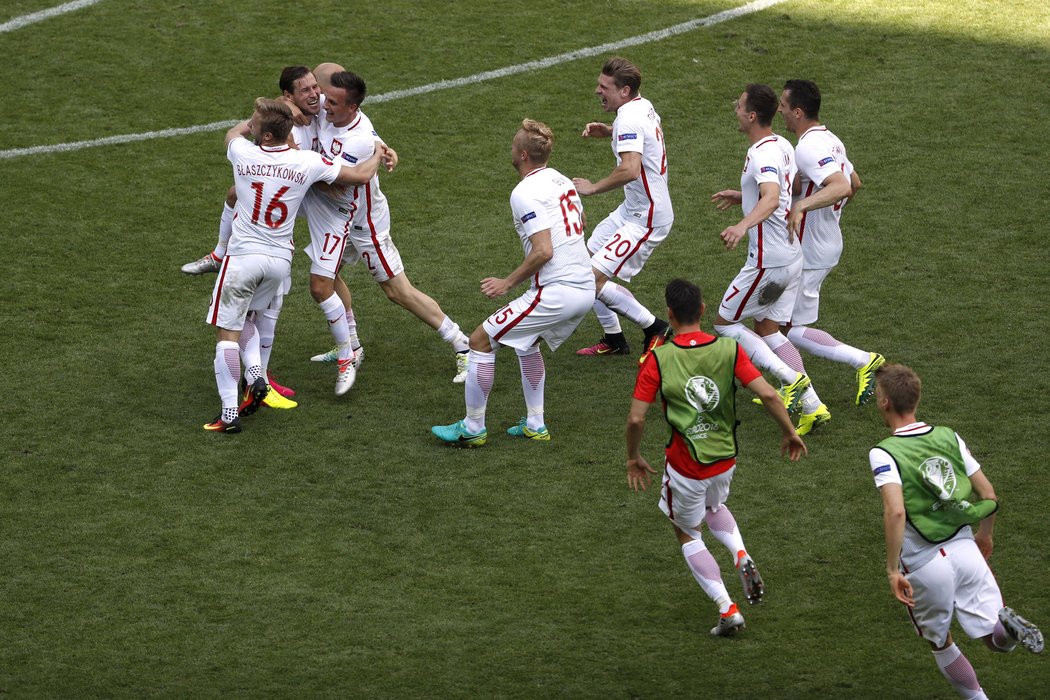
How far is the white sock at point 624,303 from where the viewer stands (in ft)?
33.0

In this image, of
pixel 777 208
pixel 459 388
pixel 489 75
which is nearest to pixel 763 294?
pixel 777 208

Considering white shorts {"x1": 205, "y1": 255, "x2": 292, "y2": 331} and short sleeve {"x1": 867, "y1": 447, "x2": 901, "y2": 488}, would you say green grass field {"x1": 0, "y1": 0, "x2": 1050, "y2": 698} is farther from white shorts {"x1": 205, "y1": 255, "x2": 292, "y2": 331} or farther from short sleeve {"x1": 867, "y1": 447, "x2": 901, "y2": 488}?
short sleeve {"x1": 867, "y1": 447, "x2": 901, "y2": 488}

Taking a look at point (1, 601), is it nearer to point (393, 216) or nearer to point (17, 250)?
point (17, 250)

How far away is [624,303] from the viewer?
10.1m

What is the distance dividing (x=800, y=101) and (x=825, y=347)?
1683 mm

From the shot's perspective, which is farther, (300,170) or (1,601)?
(300,170)

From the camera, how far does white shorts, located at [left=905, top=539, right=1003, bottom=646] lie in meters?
5.81

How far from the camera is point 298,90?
9562 millimetres

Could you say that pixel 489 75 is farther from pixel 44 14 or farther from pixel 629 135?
pixel 629 135

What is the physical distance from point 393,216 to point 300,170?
3782 millimetres

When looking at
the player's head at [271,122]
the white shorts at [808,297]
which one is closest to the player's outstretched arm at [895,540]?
the white shorts at [808,297]

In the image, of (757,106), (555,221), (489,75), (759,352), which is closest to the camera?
(555,221)

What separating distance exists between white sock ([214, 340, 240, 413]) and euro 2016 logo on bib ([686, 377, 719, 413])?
3.64 meters

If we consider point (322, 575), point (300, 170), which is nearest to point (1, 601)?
point (322, 575)
